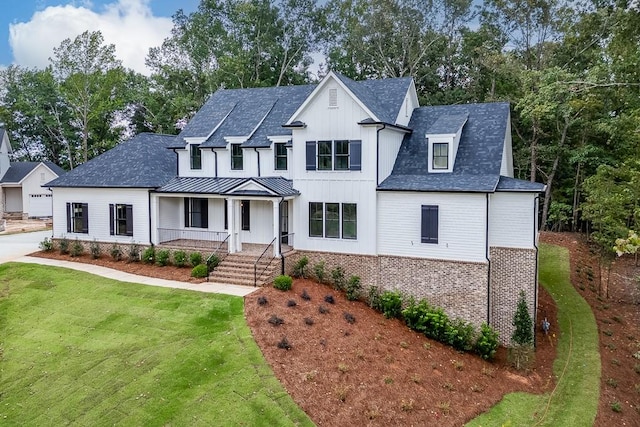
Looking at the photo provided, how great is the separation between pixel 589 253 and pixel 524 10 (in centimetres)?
1810

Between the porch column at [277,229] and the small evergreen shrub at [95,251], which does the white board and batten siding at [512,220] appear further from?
the small evergreen shrub at [95,251]

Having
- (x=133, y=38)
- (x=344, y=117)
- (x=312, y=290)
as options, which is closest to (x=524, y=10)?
(x=344, y=117)

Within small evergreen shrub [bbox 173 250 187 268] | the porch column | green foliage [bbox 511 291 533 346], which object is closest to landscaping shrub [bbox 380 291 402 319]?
A: green foliage [bbox 511 291 533 346]

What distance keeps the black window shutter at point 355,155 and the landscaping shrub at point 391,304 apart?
538cm

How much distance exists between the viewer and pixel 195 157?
83.3 feet

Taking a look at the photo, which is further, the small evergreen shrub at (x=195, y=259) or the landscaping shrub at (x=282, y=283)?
the small evergreen shrub at (x=195, y=259)

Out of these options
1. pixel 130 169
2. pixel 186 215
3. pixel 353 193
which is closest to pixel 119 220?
pixel 130 169

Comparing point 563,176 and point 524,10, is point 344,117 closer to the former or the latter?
point 524,10

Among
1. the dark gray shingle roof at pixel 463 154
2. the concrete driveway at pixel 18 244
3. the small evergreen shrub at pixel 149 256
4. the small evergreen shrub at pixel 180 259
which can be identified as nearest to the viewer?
the dark gray shingle roof at pixel 463 154

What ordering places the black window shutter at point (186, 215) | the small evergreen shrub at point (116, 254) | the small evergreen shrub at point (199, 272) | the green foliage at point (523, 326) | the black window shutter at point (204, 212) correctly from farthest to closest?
the black window shutter at point (186, 215)
the black window shutter at point (204, 212)
the small evergreen shrub at point (116, 254)
the small evergreen shrub at point (199, 272)
the green foliage at point (523, 326)

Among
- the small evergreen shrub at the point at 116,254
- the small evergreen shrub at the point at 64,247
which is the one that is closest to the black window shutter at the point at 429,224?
the small evergreen shrub at the point at 116,254

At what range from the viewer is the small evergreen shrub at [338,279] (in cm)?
2009

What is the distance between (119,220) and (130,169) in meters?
2.86

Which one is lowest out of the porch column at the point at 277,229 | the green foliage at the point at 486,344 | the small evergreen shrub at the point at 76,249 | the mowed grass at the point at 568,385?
the mowed grass at the point at 568,385
